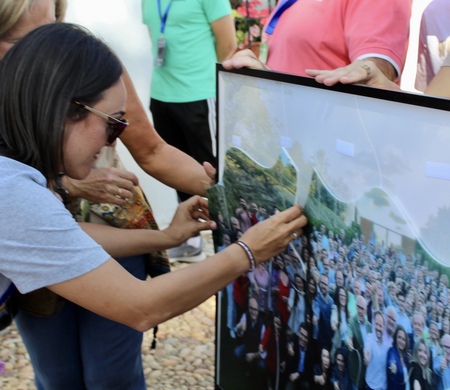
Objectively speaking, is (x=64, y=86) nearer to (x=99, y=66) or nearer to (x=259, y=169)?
(x=99, y=66)

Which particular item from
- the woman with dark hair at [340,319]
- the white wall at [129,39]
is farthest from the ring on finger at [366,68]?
the white wall at [129,39]

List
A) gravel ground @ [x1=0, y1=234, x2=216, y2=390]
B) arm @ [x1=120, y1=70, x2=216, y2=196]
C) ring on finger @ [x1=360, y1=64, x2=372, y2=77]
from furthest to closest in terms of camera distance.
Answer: gravel ground @ [x1=0, y1=234, x2=216, y2=390] → arm @ [x1=120, y1=70, x2=216, y2=196] → ring on finger @ [x1=360, y1=64, x2=372, y2=77]

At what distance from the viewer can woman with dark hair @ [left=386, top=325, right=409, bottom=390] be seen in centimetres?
140

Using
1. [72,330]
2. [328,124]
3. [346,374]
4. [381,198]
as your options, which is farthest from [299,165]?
[72,330]

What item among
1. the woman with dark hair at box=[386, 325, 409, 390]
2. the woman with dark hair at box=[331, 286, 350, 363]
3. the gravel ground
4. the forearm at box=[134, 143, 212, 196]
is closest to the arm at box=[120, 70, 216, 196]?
the forearm at box=[134, 143, 212, 196]

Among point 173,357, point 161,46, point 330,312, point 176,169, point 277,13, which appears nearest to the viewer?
point 330,312

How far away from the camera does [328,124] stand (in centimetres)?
148

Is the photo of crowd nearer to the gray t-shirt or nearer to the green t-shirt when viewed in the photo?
the gray t-shirt

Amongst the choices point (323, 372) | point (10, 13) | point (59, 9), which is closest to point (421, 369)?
point (323, 372)

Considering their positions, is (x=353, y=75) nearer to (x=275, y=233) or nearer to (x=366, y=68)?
(x=366, y=68)

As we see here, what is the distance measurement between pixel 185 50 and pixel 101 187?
7.23ft

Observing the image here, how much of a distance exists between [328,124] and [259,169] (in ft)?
1.04

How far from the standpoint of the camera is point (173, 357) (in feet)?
10.8

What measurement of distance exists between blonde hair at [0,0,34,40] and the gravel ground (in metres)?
1.82
